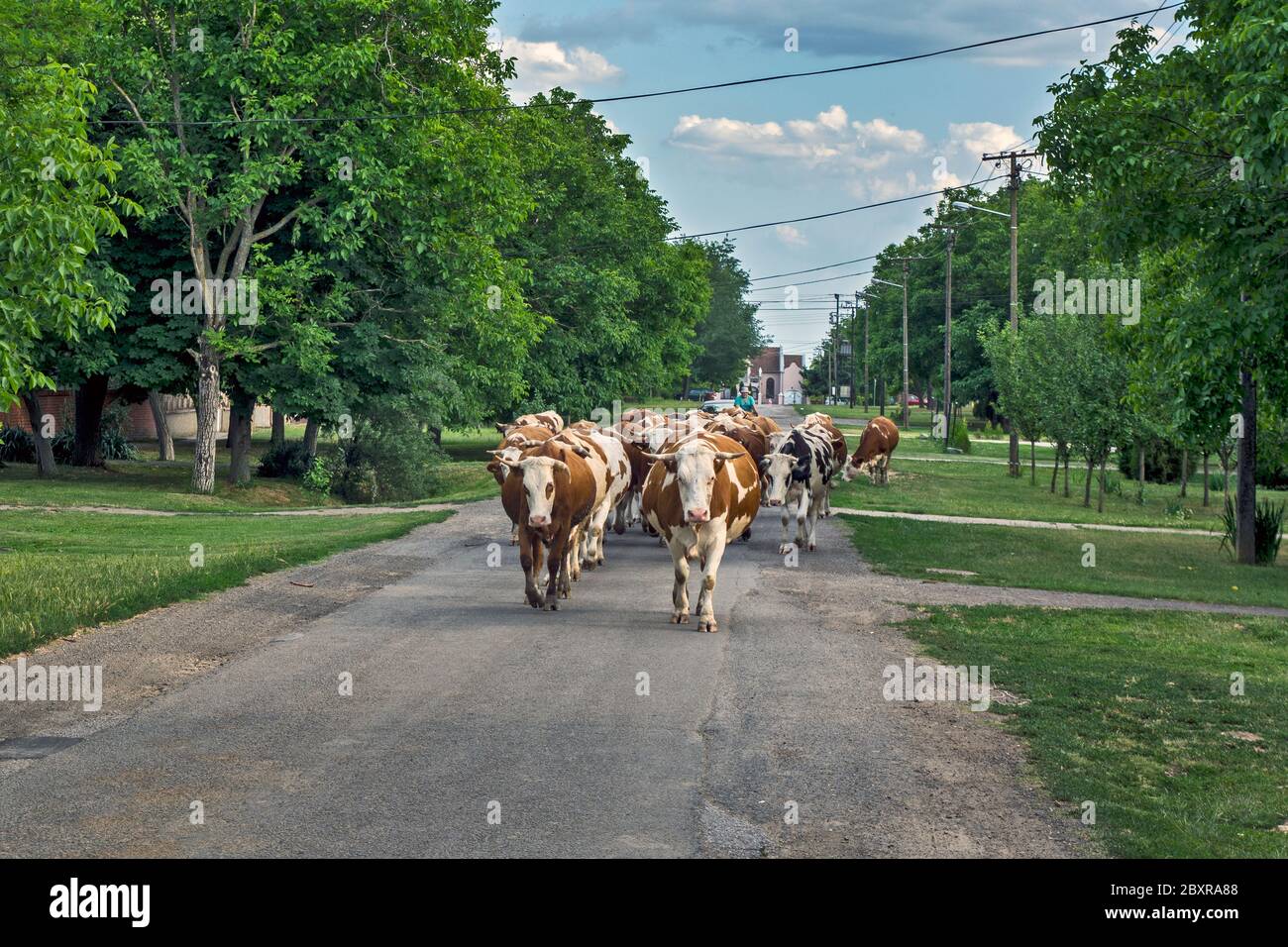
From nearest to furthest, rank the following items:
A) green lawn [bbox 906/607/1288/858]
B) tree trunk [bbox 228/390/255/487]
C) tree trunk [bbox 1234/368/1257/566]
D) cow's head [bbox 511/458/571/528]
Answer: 1. green lawn [bbox 906/607/1288/858]
2. cow's head [bbox 511/458/571/528]
3. tree trunk [bbox 1234/368/1257/566]
4. tree trunk [bbox 228/390/255/487]

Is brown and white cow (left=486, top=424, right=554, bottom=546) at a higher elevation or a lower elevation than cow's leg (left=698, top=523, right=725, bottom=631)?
higher

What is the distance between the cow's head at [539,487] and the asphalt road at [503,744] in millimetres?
1123

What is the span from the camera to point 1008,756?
9.83 meters

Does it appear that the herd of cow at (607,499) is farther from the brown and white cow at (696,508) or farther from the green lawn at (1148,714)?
the green lawn at (1148,714)

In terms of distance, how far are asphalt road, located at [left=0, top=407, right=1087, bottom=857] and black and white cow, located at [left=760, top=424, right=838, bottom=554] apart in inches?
287

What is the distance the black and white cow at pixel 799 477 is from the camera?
23656 mm

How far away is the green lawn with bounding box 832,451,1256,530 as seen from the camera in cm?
3512

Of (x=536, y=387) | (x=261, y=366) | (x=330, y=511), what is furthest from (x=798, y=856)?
(x=536, y=387)

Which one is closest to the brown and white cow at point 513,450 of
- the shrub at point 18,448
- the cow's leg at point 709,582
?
the cow's leg at point 709,582

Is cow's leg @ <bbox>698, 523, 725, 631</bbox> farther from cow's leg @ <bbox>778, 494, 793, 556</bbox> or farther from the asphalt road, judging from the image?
cow's leg @ <bbox>778, 494, 793, 556</bbox>

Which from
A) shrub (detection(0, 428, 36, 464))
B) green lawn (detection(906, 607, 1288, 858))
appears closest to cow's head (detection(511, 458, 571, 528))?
green lawn (detection(906, 607, 1288, 858))

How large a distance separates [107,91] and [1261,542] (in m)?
28.1

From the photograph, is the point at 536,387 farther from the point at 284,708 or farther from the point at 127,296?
the point at 284,708

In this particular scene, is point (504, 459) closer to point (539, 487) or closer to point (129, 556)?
point (539, 487)
